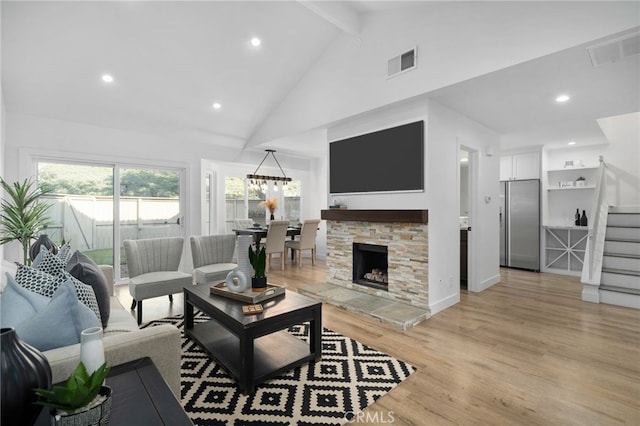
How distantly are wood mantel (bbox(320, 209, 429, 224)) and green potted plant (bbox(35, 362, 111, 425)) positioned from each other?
122 inches

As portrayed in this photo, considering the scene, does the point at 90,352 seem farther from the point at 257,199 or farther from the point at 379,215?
the point at 257,199

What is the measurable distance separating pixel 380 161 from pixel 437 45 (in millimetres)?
1391

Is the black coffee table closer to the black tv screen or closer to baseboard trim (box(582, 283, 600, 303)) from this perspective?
the black tv screen

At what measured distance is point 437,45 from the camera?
3.21m

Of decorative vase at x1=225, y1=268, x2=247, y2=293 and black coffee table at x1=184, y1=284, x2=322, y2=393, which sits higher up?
decorative vase at x1=225, y1=268, x2=247, y2=293

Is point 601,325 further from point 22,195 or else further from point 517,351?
point 22,195

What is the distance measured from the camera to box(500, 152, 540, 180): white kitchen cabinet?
19.8 feet

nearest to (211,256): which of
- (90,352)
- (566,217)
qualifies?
(90,352)

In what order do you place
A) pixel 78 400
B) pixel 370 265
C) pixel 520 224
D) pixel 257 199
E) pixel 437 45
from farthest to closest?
pixel 257 199, pixel 520 224, pixel 370 265, pixel 437 45, pixel 78 400

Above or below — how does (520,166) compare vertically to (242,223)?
above

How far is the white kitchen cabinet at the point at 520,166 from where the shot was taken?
6039mm

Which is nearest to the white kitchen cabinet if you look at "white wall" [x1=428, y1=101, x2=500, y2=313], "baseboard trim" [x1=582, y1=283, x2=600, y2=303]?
"white wall" [x1=428, y1=101, x2=500, y2=313]

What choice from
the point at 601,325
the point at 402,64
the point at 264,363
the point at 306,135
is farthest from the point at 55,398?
the point at 306,135

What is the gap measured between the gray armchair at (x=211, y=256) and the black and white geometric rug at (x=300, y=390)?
4.14 ft
